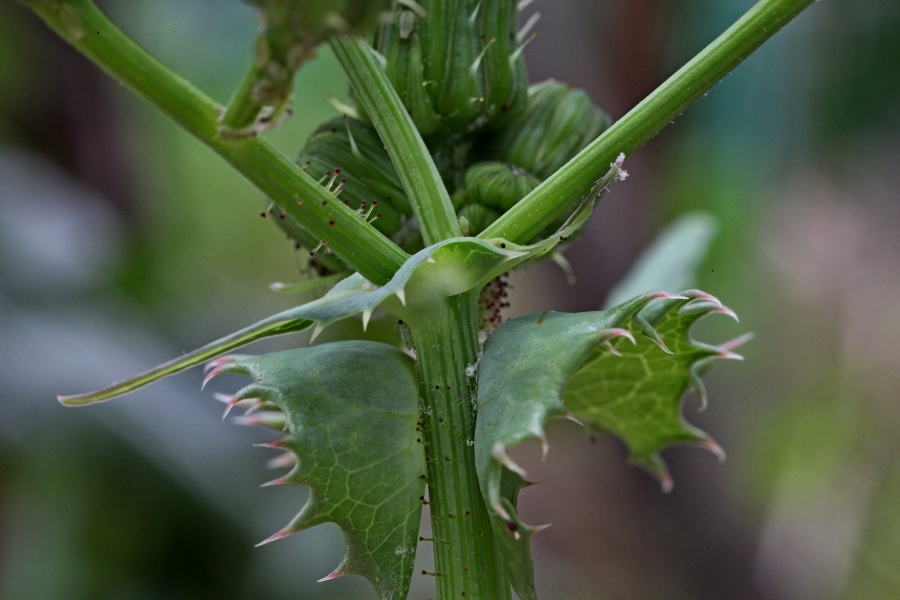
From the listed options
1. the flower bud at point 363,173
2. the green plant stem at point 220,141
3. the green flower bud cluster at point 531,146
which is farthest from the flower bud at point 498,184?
the green plant stem at point 220,141

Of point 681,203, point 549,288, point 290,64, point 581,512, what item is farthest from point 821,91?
point 290,64

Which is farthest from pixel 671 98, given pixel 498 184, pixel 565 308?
pixel 565 308

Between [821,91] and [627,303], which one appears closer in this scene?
[627,303]

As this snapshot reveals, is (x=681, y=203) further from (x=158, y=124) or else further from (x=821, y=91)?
(x=158, y=124)

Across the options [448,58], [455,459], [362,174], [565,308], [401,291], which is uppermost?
[565,308]

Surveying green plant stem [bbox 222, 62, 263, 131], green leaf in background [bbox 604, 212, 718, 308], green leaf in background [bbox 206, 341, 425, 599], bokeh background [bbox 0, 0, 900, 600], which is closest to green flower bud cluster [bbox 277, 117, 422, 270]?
green leaf in background [bbox 206, 341, 425, 599]

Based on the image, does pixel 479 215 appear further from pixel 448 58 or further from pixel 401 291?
pixel 401 291

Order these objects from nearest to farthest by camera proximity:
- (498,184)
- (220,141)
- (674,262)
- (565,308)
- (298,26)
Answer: (298,26), (220,141), (498,184), (674,262), (565,308)
